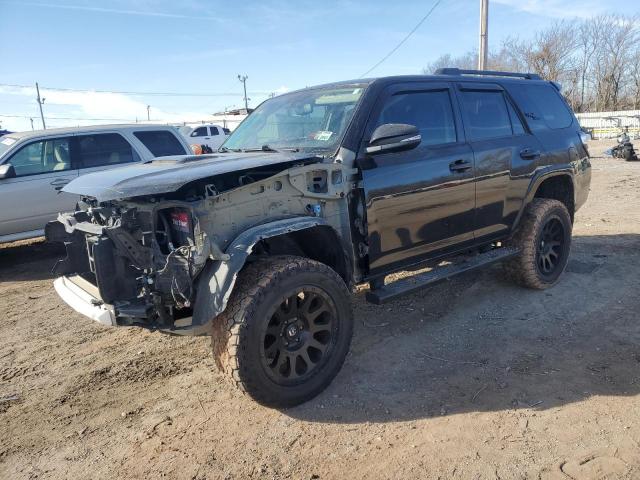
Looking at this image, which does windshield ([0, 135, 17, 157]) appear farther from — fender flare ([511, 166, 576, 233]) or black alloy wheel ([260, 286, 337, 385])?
fender flare ([511, 166, 576, 233])

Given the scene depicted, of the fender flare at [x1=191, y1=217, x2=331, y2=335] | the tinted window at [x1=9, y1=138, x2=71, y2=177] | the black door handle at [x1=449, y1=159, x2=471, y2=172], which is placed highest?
the tinted window at [x1=9, y1=138, x2=71, y2=177]

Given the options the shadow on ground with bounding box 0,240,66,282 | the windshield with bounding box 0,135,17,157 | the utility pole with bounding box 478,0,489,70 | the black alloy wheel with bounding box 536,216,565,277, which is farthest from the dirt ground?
the utility pole with bounding box 478,0,489,70

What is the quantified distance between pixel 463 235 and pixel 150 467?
3.06 m

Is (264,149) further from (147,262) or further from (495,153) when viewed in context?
(495,153)

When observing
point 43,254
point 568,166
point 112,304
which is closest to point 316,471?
point 112,304

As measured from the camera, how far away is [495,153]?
4.56 metres

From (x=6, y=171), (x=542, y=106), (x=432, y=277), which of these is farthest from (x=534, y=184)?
(x=6, y=171)

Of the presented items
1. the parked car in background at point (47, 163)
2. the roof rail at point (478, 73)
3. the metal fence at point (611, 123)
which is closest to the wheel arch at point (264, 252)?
the roof rail at point (478, 73)

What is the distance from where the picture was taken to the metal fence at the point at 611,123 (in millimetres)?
32162

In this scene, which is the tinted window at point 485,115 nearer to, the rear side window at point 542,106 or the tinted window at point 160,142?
the rear side window at point 542,106

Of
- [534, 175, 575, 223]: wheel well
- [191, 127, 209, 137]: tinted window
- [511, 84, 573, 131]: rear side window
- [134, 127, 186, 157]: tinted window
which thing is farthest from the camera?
[191, 127, 209, 137]: tinted window

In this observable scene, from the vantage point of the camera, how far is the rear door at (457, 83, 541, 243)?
4461 millimetres

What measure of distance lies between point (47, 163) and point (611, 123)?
125 feet

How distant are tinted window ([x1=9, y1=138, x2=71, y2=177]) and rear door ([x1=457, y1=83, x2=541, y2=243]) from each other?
5.89 m
